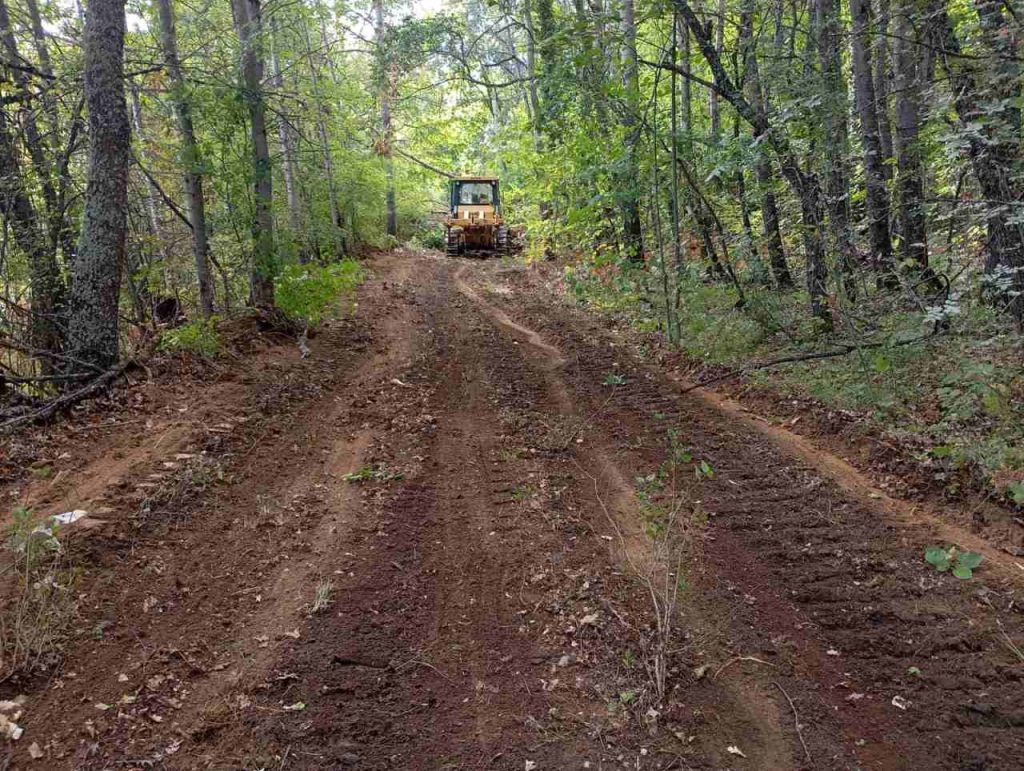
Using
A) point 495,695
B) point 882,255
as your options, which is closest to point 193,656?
point 495,695

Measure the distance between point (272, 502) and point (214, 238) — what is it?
8707mm

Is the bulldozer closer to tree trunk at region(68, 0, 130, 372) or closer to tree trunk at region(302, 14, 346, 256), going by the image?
tree trunk at region(302, 14, 346, 256)

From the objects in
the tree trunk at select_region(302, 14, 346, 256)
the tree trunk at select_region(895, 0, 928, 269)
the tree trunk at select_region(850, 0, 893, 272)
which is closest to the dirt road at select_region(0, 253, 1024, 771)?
the tree trunk at select_region(850, 0, 893, 272)

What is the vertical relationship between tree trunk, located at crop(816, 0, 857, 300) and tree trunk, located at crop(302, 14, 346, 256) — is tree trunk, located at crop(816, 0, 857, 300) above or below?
below

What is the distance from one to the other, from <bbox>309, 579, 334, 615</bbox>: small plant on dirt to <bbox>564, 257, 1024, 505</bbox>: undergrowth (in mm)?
4042

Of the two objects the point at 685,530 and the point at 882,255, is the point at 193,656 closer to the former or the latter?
the point at 685,530

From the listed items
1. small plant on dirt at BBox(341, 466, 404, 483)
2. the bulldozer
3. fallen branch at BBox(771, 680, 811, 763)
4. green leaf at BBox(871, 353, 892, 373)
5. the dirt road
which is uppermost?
the bulldozer

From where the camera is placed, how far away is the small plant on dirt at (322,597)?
3.49 m

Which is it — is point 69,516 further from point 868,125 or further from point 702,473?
point 868,125

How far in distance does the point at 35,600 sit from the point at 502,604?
2.45 m

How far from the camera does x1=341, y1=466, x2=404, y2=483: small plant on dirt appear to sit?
16.8 ft

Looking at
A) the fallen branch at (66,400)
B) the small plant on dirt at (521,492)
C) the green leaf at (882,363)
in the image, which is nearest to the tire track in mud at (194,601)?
the small plant on dirt at (521,492)

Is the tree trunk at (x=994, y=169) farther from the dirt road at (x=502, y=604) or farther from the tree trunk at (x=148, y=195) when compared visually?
the tree trunk at (x=148, y=195)

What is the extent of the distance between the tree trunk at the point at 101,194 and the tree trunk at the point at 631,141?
5278 millimetres
